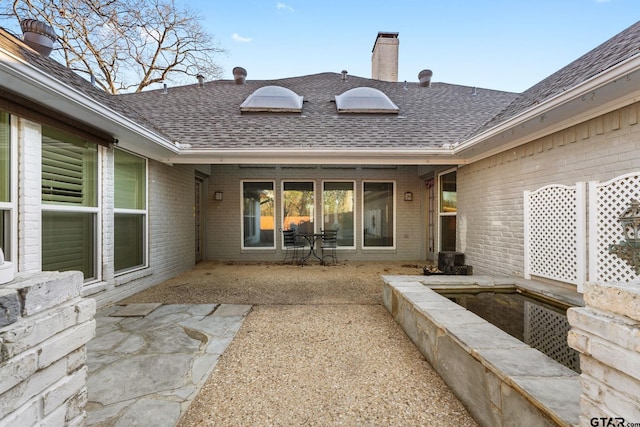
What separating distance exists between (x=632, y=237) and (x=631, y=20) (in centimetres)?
383

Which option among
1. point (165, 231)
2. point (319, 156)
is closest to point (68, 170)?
point (165, 231)

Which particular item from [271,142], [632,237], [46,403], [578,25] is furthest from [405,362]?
[578,25]

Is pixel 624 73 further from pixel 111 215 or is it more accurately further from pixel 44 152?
pixel 111 215

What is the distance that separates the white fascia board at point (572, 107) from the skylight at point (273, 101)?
4.39 m

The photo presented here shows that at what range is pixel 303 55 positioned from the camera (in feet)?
37.1

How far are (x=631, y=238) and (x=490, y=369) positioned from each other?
2735mm

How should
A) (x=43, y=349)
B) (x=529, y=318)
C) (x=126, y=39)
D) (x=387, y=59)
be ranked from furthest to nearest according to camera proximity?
(x=387, y=59) < (x=126, y=39) < (x=529, y=318) < (x=43, y=349)

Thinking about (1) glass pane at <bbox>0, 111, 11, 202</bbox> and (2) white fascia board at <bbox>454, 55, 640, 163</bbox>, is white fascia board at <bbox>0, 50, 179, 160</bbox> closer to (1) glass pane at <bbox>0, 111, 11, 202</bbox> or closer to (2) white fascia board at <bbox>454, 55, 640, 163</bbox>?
(1) glass pane at <bbox>0, 111, 11, 202</bbox>

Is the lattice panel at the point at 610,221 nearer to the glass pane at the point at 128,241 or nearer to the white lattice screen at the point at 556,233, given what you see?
the white lattice screen at the point at 556,233

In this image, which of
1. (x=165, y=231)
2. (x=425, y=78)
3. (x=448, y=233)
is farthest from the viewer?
(x=425, y=78)

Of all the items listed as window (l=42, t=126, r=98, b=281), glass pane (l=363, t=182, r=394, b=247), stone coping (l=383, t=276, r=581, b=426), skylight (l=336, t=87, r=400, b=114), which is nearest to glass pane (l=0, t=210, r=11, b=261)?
window (l=42, t=126, r=98, b=281)

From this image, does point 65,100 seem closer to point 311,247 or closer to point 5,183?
point 5,183

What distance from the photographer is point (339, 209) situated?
7.85 m

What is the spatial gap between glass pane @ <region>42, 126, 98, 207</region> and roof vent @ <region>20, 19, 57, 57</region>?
141 cm
